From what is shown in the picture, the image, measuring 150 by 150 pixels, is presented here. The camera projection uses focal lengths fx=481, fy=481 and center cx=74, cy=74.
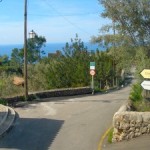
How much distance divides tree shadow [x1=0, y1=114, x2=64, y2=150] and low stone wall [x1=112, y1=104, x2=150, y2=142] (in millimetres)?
2746

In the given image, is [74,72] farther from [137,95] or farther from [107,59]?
[137,95]

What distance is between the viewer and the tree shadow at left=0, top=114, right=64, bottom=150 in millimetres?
18438

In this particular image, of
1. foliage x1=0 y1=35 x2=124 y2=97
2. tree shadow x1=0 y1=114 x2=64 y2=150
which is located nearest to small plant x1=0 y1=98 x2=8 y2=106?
tree shadow x1=0 y1=114 x2=64 y2=150

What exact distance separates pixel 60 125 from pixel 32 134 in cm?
219

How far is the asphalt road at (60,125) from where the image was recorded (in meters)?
18.6

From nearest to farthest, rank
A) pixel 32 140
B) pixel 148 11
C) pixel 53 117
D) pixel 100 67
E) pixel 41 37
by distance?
pixel 32 140 → pixel 53 117 → pixel 148 11 → pixel 100 67 → pixel 41 37

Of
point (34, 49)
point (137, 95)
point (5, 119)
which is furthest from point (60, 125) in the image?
point (34, 49)

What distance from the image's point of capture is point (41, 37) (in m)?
115

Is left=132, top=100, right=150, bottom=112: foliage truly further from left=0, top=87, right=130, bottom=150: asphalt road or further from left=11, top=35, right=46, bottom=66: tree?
left=11, top=35, right=46, bottom=66: tree

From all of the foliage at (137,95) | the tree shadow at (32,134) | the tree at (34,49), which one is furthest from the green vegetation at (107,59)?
the tree at (34,49)

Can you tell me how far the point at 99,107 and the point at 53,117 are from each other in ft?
14.8

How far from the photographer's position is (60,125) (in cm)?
2236

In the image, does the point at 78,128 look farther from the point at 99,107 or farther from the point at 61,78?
the point at 61,78

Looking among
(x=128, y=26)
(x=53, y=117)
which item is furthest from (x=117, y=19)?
(x=53, y=117)
